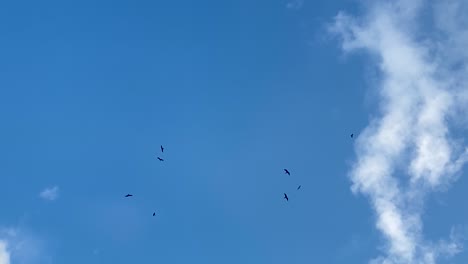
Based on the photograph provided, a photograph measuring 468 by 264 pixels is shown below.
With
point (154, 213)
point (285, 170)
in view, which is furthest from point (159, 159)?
point (285, 170)

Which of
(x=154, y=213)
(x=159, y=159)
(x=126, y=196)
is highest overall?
Result: (x=159, y=159)

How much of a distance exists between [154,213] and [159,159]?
20.2 meters

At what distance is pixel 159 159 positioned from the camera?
10344 centimetres

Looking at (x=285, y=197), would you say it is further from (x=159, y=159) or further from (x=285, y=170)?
(x=159, y=159)

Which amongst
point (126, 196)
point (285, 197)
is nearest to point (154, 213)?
point (126, 196)

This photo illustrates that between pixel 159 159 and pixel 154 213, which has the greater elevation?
pixel 159 159

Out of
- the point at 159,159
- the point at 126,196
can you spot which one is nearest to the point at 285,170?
the point at 159,159

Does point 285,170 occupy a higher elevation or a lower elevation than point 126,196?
higher

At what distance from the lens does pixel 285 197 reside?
106 m

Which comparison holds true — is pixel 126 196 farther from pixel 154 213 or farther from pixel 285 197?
pixel 285 197

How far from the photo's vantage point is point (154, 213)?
100875 millimetres

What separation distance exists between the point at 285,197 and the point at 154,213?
166 feet

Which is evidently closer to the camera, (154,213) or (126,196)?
(154,213)

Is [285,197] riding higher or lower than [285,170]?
lower
